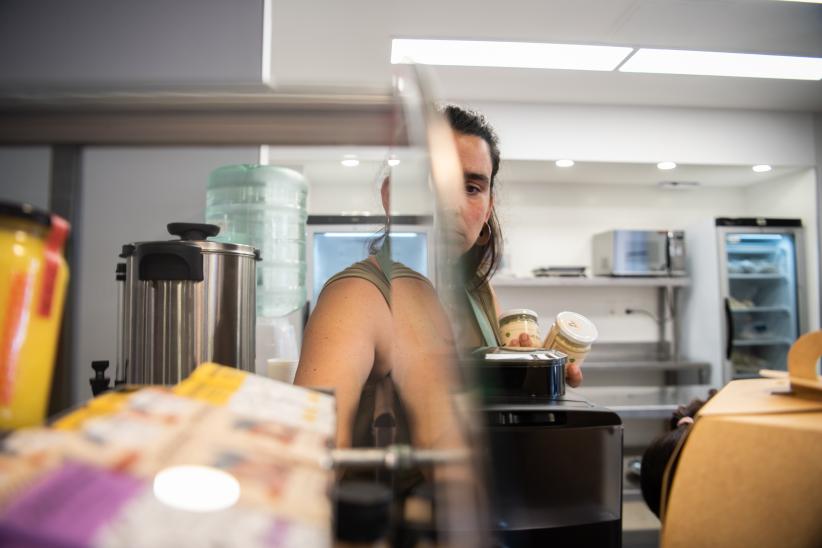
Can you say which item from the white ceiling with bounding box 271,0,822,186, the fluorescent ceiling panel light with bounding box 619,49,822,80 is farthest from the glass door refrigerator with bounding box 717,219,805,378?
the fluorescent ceiling panel light with bounding box 619,49,822,80

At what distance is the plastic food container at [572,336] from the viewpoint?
967mm

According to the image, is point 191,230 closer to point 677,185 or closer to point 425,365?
point 425,365

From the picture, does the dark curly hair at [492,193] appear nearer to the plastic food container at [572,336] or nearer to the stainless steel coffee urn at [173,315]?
the plastic food container at [572,336]

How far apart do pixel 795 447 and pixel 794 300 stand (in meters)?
4.19

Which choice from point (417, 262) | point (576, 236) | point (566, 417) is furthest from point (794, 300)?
point (417, 262)

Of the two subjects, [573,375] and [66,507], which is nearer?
[66,507]

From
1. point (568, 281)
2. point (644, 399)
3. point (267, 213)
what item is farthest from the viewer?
point (568, 281)

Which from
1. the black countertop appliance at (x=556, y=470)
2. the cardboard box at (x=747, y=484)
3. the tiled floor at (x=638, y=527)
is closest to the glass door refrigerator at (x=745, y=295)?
the tiled floor at (x=638, y=527)

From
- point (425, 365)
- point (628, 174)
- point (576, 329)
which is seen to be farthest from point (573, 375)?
point (628, 174)

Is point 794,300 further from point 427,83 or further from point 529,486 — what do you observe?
point 427,83

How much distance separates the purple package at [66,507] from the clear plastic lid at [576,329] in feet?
2.80

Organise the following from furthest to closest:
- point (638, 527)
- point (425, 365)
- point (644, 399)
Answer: point (644, 399) → point (638, 527) → point (425, 365)

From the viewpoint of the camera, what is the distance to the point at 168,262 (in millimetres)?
601

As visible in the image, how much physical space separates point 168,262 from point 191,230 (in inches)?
4.4
